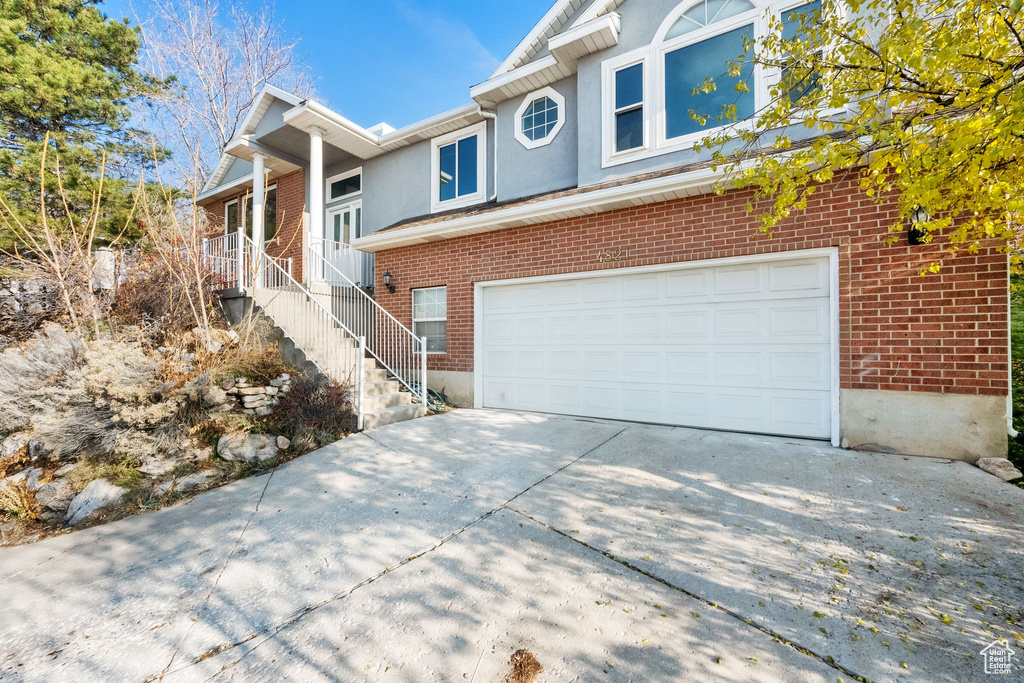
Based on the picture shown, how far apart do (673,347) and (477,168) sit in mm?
5572

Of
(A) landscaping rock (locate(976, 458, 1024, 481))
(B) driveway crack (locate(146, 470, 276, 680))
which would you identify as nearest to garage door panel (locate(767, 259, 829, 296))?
(A) landscaping rock (locate(976, 458, 1024, 481))

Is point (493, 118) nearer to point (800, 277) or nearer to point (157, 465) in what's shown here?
point (800, 277)

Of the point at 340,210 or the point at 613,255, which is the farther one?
the point at 340,210

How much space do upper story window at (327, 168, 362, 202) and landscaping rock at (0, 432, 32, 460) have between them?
7.79 metres

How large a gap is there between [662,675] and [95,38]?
54.3ft

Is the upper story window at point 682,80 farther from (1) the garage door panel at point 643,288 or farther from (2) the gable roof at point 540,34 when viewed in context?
(1) the garage door panel at point 643,288

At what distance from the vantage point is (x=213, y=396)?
5.39 meters

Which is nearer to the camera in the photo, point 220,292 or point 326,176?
point 220,292

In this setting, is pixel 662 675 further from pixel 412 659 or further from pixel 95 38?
pixel 95 38

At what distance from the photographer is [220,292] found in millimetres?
8133

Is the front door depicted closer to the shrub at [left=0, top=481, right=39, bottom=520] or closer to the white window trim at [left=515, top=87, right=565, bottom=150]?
the white window trim at [left=515, top=87, right=565, bottom=150]

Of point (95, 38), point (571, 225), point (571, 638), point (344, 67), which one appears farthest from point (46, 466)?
point (344, 67)

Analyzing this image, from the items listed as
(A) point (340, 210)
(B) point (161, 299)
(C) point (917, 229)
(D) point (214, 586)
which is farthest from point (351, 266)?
(C) point (917, 229)

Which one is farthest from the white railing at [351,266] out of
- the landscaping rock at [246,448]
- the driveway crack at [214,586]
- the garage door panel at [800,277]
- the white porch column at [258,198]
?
the garage door panel at [800,277]
